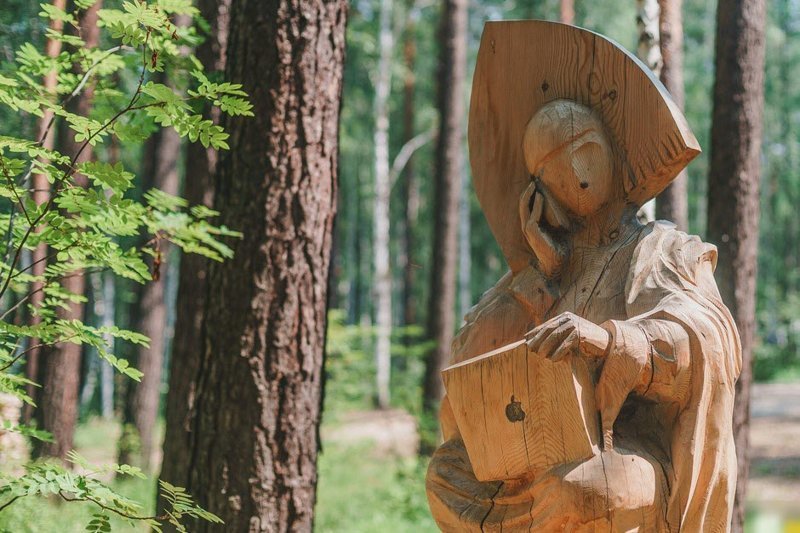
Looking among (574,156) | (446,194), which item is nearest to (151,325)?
(446,194)

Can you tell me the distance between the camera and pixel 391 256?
32031 mm

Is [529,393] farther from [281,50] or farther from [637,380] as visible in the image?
[281,50]

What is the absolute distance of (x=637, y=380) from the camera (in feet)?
8.09

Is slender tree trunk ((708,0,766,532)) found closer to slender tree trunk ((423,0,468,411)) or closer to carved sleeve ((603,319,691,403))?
carved sleeve ((603,319,691,403))

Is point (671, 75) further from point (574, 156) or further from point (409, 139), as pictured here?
point (409, 139)

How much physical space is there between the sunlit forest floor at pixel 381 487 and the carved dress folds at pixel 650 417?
365 centimetres

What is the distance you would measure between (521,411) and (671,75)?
424cm

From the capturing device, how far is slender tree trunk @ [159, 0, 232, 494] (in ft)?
17.1

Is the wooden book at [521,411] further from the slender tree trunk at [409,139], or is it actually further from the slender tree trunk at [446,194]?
the slender tree trunk at [409,139]

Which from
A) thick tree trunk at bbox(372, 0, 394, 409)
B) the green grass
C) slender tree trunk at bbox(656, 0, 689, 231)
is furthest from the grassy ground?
thick tree trunk at bbox(372, 0, 394, 409)

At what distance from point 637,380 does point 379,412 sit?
16339 millimetres

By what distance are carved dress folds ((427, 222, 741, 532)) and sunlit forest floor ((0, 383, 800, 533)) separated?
3654 mm

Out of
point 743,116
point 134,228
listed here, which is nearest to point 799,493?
point 743,116

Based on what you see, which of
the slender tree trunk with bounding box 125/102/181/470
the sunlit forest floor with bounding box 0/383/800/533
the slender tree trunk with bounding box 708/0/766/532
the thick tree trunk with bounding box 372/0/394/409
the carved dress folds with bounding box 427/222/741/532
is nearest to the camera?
the carved dress folds with bounding box 427/222/741/532
